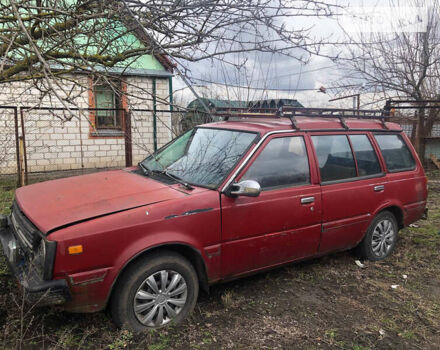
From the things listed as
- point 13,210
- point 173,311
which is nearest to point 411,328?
point 173,311

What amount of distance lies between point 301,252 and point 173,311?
1494mm

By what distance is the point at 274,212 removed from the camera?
11.2ft

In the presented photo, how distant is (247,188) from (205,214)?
1.37 feet

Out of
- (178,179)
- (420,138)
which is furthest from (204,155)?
(420,138)

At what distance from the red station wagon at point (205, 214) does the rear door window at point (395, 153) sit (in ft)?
0.07

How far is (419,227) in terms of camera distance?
591 centimetres

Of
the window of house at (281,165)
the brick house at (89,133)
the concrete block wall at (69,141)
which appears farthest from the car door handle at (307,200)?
the concrete block wall at (69,141)

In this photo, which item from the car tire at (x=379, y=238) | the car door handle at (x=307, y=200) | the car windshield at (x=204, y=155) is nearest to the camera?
the car windshield at (x=204, y=155)

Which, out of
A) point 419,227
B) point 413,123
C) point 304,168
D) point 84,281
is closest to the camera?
point 84,281

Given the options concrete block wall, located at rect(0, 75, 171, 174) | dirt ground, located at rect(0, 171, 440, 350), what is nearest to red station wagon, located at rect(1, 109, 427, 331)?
dirt ground, located at rect(0, 171, 440, 350)

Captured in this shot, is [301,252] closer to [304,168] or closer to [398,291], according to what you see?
[304,168]

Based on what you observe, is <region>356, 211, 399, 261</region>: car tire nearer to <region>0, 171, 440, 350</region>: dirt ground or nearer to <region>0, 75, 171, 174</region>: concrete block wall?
<region>0, 171, 440, 350</region>: dirt ground

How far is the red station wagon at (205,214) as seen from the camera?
2.59 m

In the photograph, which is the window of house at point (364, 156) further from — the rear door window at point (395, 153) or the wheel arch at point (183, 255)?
the wheel arch at point (183, 255)
